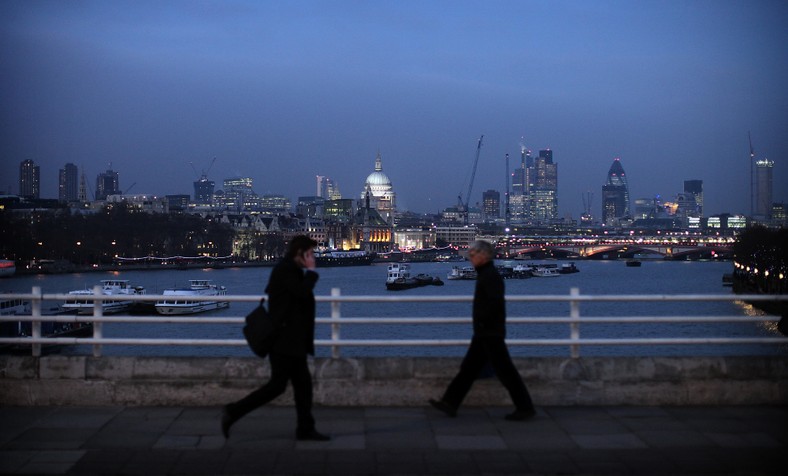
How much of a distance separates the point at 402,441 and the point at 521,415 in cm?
130

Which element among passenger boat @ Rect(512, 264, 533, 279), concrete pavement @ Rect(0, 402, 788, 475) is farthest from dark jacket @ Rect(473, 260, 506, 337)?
passenger boat @ Rect(512, 264, 533, 279)

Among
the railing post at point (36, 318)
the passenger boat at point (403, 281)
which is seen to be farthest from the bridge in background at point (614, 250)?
the railing post at point (36, 318)

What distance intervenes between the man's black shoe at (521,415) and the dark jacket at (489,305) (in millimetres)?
798

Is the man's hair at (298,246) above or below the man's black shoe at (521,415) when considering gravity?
above

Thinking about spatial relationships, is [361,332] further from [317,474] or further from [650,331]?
[317,474]

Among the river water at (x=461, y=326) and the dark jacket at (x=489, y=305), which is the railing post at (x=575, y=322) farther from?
the river water at (x=461, y=326)

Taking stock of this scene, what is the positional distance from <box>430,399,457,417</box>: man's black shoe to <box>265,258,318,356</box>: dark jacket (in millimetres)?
1629

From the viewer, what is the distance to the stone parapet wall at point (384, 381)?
9586 millimetres

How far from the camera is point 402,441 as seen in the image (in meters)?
8.27

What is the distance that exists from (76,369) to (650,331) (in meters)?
39.7

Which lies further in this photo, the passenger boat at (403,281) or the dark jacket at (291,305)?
the passenger boat at (403,281)

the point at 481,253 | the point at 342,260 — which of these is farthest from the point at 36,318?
the point at 342,260

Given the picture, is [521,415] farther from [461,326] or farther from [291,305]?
[461,326]

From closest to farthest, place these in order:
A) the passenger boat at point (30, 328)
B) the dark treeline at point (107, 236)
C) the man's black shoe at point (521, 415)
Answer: the man's black shoe at point (521, 415) < the passenger boat at point (30, 328) < the dark treeline at point (107, 236)
